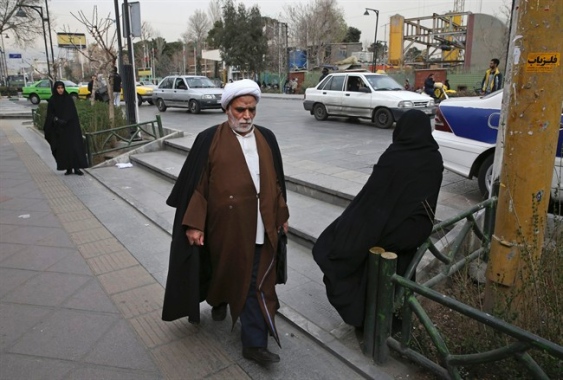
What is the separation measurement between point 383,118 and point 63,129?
327 inches

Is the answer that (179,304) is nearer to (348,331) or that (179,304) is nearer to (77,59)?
(348,331)

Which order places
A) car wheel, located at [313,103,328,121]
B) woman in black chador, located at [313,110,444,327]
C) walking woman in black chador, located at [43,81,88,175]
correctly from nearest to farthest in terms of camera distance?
1. woman in black chador, located at [313,110,444,327]
2. walking woman in black chador, located at [43,81,88,175]
3. car wheel, located at [313,103,328,121]

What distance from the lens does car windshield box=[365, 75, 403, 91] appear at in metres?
12.9

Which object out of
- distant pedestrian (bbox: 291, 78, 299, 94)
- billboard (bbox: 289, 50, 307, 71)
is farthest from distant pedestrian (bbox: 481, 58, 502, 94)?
billboard (bbox: 289, 50, 307, 71)

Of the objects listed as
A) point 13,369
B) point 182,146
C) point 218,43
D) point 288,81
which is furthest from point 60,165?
point 218,43

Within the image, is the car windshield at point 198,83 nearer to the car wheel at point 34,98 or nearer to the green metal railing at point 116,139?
the green metal railing at point 116,139

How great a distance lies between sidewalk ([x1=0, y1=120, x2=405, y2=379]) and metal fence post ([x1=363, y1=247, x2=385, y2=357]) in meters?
0.12

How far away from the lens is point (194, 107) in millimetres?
18844

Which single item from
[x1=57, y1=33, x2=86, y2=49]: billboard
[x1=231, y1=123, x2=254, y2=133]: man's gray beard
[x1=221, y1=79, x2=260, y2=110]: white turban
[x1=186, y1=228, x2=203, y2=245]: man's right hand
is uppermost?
[x1=57, y1=33, x2=86, y2=49]: billboard

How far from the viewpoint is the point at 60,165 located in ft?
27.7

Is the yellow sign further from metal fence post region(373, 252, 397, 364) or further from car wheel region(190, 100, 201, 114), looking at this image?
car wheel region(190, 100, 201, 114)

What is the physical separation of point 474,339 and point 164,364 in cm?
195

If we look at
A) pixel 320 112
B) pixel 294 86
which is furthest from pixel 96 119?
pixel 294 86

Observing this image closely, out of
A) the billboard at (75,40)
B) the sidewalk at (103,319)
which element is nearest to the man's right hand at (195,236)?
the sidewalk at (103,319)
